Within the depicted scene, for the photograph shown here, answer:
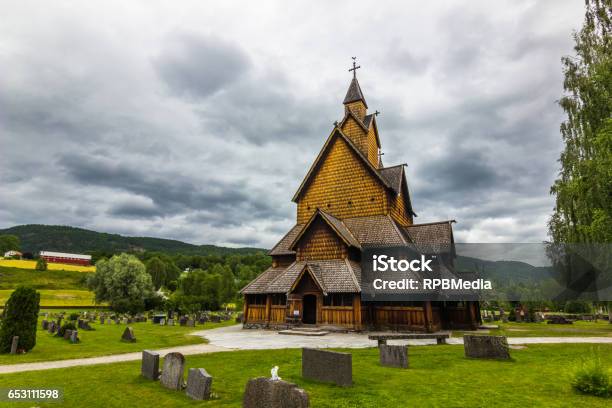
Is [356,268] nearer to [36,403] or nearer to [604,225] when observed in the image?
[604,225]

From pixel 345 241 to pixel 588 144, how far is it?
57.1ft

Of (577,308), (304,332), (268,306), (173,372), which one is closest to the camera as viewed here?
(173,372)

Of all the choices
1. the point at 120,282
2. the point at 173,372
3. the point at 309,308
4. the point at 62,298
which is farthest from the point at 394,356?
the point at 62,298

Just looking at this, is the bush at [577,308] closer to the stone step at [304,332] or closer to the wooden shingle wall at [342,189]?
the wooden shingle wall at [342,189]

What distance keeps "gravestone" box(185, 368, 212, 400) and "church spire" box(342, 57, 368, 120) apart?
30.1 metres

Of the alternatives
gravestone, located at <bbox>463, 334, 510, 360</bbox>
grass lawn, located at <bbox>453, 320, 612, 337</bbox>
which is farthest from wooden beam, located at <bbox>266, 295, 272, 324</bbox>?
gravestone, located at <bbox>463, 334, 510, 360</bbox>

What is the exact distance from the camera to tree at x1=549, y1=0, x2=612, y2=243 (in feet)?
60.0

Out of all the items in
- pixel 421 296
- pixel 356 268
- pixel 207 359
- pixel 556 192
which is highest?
pixel 556 192

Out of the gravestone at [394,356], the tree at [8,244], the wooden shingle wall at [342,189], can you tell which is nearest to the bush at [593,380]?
the gravestone at [394,356]

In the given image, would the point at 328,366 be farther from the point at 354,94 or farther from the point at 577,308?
the point at 577,308

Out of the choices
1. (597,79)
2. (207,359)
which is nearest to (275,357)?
(207,359)

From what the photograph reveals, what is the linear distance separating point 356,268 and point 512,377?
1534cm

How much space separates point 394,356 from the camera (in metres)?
10.6

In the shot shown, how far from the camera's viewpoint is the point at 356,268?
79.8ft
